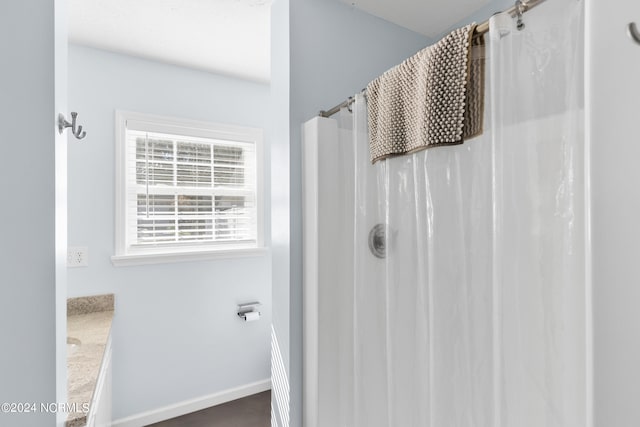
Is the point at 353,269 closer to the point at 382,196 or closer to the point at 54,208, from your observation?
the point at 382,196

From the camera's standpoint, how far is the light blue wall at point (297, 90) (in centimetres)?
139

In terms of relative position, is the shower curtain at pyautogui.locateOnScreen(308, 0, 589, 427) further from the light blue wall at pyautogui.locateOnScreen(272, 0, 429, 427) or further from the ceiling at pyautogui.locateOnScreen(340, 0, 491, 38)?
the ceiling at pyautogui.locateOnScreen(340, 0, 491, 38)

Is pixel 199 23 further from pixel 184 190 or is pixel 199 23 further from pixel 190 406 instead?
pixel 190 406

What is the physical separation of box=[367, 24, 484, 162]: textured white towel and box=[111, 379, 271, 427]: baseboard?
7.50ft

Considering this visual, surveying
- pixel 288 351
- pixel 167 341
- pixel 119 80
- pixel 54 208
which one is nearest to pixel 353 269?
pixel 288 351

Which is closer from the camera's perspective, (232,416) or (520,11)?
(520,11)

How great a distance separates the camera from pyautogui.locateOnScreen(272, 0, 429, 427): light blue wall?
4.56 ft

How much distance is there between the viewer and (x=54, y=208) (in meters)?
0.71

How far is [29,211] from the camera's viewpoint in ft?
2.23

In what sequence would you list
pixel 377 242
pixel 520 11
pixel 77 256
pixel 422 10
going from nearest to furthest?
pixel 520 11, pixel 377 242, pixel 422 10, pixel 77 256

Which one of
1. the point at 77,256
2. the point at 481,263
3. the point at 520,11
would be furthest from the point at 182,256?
the point at 520,11

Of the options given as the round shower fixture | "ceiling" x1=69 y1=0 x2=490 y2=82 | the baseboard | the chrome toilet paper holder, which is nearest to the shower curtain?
the round shower fixture

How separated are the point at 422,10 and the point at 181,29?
1.32 meters

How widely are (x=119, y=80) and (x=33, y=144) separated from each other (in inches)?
68.8
